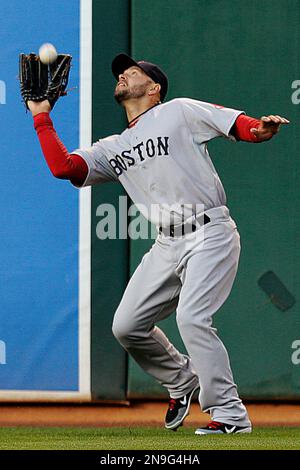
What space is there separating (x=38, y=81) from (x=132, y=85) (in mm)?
418

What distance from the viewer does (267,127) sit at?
5.02m

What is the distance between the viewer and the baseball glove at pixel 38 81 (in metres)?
5.36

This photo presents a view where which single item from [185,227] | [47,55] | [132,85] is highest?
[47,55]

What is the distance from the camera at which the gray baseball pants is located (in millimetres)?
5160

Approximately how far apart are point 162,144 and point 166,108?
0.58 feet

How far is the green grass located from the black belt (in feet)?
2.73

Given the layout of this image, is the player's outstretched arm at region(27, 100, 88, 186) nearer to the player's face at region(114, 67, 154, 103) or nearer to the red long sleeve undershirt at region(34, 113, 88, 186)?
the red long sleeve undershirt at region(34, 113, 88, 186)

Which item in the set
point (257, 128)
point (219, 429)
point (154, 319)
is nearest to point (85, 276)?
point (154, 319)

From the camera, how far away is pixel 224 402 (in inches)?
204

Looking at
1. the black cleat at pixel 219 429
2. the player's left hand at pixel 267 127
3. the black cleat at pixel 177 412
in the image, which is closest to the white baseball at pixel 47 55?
the player's left hand at pixel 267 127

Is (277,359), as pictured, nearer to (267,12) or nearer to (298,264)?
(298,264)

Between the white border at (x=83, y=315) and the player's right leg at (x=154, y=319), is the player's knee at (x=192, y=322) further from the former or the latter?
the white border at (x=83, y=315)

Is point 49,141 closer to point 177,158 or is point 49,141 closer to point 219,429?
point 177,158
